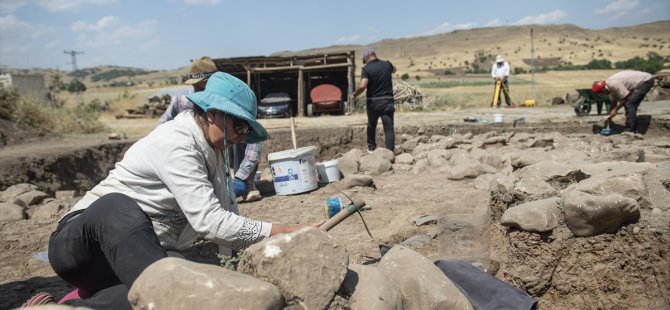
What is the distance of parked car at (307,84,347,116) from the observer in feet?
51.2

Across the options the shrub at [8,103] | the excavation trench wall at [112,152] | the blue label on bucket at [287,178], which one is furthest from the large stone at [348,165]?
the shrub at [8,103]

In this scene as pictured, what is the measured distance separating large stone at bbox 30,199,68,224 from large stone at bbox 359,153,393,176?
3631 millimetres

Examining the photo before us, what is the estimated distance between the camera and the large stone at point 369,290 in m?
2.00

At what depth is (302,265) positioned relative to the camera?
188cm

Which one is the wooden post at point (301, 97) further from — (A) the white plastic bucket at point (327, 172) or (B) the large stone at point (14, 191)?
(B) the large stone at point (14, 191)

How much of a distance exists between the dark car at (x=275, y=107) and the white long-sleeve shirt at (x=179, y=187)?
12943mm

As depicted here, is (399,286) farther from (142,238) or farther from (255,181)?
(255,181)

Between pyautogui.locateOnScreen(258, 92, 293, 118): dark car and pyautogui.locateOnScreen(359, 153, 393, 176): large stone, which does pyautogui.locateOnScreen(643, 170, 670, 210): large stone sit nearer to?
pyautogui.locateOnScreen(359, 153, 393, 176): large stone

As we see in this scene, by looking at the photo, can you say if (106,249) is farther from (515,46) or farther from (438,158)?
(515,46)

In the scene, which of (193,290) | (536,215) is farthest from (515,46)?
(193,290)

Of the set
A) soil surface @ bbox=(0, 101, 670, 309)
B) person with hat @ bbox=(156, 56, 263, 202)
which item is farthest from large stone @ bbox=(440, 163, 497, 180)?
person with hat @ bbox=(156, 56, 263, 202)

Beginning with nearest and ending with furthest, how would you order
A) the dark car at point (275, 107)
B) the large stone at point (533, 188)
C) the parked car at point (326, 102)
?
1. the large stone at point (533, 188)
2. the dark car at point (275, 107)
3. the parked car at point (326, 102)

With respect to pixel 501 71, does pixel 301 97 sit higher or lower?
lower

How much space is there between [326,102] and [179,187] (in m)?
13.5
